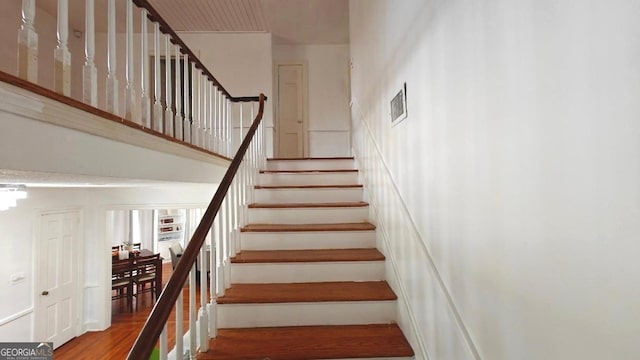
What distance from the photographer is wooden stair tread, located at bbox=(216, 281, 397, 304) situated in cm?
190

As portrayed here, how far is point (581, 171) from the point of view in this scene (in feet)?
2.10

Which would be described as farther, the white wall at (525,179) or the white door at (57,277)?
the white door at (57,277)

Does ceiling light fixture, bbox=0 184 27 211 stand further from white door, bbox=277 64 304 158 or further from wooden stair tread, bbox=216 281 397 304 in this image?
white door, bbox=277 64 304 158

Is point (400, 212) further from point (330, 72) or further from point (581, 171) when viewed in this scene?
point (330, 72)

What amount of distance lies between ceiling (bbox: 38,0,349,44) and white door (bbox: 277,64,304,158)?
60 centimetres

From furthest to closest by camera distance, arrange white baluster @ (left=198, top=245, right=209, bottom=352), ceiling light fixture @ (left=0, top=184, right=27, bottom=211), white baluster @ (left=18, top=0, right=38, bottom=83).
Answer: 1. ceiling light fixture @ (left=0, top=184, right=27, bottom=211)
2. white baluster @ (left=198, top=245, right=209, bottom=352)
3. white baluster @ (left=18, top=0, right=38, bottom=83)

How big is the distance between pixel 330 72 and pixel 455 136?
4905mm

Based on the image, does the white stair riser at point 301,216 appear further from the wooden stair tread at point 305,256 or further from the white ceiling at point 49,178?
the white ceiling at point 49,178

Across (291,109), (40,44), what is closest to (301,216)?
(291,109)

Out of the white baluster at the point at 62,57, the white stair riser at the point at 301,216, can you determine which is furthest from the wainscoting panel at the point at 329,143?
the white baluster at the point at 62,57

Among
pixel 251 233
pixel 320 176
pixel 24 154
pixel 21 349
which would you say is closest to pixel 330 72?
pixel 320 176

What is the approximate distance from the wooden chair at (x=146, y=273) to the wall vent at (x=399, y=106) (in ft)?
21.0

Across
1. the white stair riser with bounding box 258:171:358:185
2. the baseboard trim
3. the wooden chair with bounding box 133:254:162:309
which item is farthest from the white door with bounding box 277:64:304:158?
the baseboard trim

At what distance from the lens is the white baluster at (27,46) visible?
3.24ft
